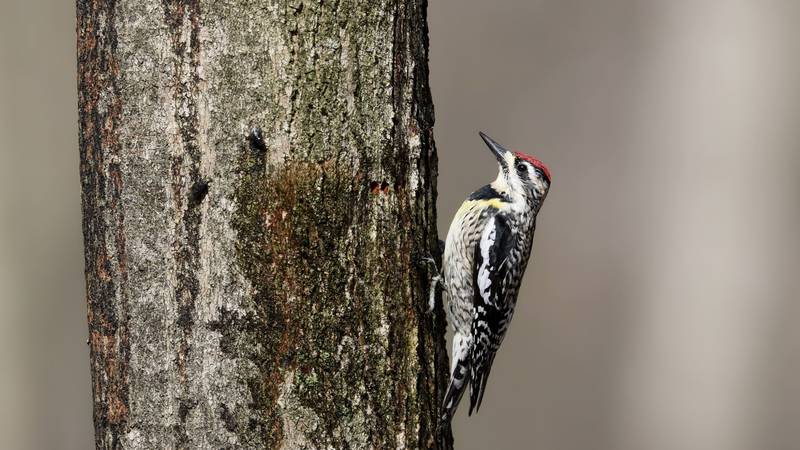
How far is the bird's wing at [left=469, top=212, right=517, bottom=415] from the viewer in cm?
438

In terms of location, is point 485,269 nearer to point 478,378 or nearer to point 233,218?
point 478,378

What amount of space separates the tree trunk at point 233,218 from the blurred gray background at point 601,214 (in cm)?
456

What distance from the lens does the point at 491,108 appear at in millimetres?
8789

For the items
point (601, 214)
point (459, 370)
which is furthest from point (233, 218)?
point (601, 214)

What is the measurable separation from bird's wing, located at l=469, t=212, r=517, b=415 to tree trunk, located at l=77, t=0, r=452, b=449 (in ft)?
5.05

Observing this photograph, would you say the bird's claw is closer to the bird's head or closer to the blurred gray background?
the bird's head

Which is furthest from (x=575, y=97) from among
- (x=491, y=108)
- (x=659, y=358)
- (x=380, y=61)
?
(x=380, y=61)

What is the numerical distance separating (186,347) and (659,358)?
5.76m

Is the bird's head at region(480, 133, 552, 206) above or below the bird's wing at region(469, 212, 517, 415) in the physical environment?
above

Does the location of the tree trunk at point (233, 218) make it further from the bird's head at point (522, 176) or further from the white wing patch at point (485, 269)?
the bird's head at point (522, 176)

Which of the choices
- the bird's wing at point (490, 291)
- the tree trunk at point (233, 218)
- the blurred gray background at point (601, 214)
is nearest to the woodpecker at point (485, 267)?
the bird's wing at point (490, 291)

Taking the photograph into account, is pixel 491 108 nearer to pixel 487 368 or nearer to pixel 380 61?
pixel 487 368

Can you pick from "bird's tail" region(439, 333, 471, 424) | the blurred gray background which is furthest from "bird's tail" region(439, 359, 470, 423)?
the blurred gray background

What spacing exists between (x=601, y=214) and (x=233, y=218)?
6176mm
